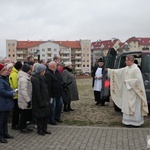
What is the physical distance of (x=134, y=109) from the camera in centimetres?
776

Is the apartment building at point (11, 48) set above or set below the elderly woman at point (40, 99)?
above

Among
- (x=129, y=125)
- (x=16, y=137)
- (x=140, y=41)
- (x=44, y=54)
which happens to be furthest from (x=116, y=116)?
(x=140, y=41)

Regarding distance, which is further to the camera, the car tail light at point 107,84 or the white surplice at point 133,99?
the car tail light at point 107,84

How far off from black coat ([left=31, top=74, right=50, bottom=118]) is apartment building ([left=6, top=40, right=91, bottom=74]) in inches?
4112

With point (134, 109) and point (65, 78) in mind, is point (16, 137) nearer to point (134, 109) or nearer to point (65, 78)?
point (134, 109)

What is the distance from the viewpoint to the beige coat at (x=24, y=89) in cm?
693

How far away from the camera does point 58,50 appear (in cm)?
11362

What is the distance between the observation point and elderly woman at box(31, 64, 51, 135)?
6.91 meters

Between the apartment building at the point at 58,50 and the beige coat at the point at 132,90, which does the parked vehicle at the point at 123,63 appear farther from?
the apartment building at the point at 58,50

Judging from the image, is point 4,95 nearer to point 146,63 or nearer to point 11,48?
point 146,63

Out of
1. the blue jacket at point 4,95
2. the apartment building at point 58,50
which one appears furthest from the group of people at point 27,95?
the apartment building at point 58,50

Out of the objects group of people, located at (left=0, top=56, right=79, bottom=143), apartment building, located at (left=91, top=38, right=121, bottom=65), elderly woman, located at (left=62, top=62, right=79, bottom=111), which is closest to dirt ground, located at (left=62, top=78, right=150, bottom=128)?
elderly woman, located at (left=62, top=62, right=79, bottom=111)

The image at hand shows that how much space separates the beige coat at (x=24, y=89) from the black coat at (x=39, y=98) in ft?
0.39

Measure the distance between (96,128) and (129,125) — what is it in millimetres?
923
